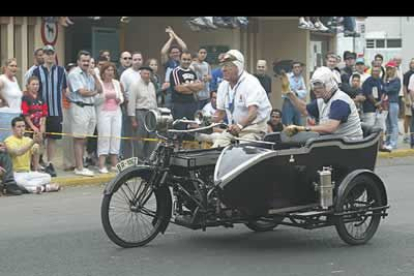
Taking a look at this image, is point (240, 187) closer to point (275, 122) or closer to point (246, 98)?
point (246, 98)

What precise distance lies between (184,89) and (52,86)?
2.32 m

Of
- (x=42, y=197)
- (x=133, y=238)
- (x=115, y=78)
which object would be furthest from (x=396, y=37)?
(x=133, y=238)

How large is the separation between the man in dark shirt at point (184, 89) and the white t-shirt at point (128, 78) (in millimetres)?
667

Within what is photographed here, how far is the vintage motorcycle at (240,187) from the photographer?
8.09 metres

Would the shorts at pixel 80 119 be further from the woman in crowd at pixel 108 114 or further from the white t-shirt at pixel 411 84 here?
the white t-shirt at pixel 411 84

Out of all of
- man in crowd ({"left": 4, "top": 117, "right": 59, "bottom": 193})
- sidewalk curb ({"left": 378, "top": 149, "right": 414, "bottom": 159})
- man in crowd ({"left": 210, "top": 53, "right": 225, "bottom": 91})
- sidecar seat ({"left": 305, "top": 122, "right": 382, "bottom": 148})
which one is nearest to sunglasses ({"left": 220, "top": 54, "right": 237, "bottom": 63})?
sidecar seat ({"left": 305, "top": 122, "right": 382, "bottom": 148})

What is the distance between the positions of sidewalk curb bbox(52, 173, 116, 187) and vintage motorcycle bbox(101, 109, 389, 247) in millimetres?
4359

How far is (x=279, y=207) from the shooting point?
8250mm

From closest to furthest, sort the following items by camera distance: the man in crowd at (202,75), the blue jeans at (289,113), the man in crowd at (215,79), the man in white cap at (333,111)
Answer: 1. the man in white cap at (333,111)
2. the man in crowd at (202,75)
3. the man in crowd at (215,79)
4. the blue jeans at (289,113)

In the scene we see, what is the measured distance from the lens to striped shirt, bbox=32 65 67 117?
13.1 metres

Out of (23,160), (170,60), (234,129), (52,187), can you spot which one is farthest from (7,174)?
(170,60)

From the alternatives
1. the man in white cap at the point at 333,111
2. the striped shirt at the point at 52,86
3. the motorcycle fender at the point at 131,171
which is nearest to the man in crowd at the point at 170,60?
the striped shirt at the point at 52,86

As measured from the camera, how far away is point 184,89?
47.3 feet
